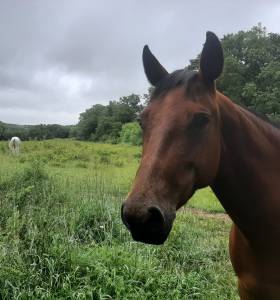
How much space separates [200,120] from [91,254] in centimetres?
320

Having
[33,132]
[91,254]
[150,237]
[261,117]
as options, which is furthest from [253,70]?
[150,237]

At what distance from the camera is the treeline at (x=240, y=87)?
110 ft

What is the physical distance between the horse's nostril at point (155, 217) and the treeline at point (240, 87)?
74.2ft

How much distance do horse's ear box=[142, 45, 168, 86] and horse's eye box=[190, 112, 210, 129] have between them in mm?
441

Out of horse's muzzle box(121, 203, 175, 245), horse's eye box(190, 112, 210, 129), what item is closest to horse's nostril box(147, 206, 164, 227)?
horse's muzzle box(121, 203, 175, 245)

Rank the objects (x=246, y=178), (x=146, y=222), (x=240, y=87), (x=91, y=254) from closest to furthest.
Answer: (x=146, y=222), (x=246, y=178), (x=91, y=254), (x=240, y=87)

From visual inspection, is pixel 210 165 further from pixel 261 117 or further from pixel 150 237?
pixel 261 117

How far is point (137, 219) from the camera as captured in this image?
6.18 ft

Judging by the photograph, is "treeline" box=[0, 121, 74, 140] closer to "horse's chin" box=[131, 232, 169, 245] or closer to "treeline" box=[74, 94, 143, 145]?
"treeline" box=[74, 94, 143, 145]

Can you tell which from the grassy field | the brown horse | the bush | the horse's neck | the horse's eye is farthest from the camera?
the bush

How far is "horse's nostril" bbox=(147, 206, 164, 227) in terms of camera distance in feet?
6.26

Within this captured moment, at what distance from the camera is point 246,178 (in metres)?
2.62

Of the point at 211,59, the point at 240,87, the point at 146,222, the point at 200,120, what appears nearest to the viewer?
the point at 146,222

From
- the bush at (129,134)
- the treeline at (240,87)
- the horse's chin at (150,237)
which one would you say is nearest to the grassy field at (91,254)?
the horse's chin at (150,237)
